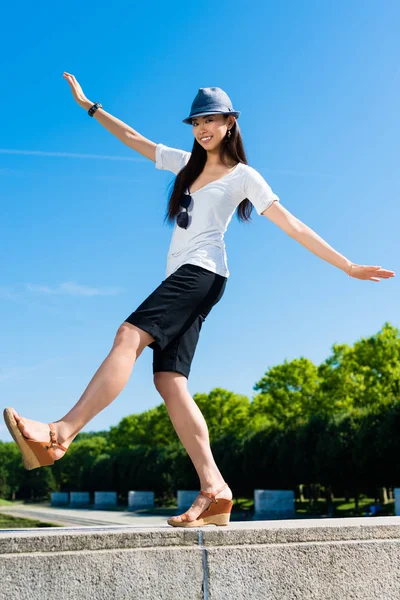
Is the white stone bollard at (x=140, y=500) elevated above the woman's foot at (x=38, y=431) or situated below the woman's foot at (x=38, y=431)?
below

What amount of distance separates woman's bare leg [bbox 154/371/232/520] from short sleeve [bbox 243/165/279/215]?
1.15 meters

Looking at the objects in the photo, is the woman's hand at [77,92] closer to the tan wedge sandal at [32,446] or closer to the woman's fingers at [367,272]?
the woman's fingers at [367,272]

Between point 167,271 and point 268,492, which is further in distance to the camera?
point 268,492

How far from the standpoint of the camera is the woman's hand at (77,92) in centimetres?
503

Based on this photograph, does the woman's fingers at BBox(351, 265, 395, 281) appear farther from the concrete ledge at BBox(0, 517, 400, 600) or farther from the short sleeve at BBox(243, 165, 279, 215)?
the concrete ledge at BBox(0, 517, 400, 600)

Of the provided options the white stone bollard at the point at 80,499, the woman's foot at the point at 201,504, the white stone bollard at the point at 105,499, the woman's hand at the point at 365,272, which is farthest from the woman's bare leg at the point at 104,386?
the white stone bollard at the point at 80,499

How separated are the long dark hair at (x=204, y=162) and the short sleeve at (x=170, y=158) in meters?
0.14

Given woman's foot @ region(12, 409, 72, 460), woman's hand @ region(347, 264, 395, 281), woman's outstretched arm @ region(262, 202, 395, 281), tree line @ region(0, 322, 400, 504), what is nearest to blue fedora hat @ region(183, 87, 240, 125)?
woman's outstretched arm @ region(262, 202, 395, 281)

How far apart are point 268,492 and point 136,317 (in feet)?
138

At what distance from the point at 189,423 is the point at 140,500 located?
64572 mm

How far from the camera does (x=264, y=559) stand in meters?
3.41

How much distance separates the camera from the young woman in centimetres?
366

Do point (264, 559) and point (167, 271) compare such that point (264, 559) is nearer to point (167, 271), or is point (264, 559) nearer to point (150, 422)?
point (167, 271)

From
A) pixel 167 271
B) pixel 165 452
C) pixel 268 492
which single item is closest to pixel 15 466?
pixel 165 452
